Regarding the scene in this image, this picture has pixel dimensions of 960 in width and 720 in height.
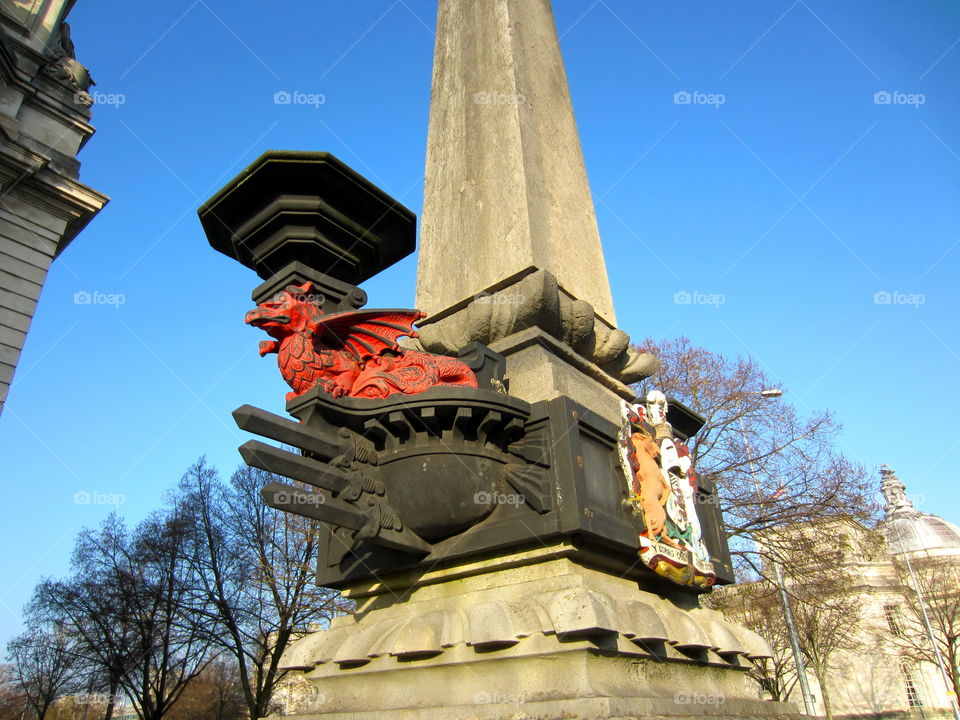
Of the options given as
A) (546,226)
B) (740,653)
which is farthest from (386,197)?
(740,653)

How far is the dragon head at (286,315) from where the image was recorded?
2984 mm

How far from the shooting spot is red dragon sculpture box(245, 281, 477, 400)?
9.73 feet

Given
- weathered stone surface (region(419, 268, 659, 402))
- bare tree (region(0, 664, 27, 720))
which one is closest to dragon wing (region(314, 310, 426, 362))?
weathered stone surface (region(419, 268, 659, 402))

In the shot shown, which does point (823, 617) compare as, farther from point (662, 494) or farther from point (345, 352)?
point (345, 352)

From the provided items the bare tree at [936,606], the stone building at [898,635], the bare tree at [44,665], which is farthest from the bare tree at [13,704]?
the bare tree at [936,606]

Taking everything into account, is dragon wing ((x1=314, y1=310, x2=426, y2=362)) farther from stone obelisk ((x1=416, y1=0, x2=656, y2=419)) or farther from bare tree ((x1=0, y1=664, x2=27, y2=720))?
bare tree ((x1=0, y1=664, x2=27, y2=720))

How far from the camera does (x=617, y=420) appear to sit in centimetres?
383

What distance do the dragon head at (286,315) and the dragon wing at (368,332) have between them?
107 mm

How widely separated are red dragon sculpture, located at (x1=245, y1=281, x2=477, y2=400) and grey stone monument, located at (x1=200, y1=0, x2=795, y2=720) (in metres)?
0.01

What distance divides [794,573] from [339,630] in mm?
13995

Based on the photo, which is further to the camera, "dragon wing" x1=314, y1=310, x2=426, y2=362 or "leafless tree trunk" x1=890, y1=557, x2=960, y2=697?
"leafless tree trunk" x1=890, y1=557, x2=960, y2=697

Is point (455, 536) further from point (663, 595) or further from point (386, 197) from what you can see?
point (386, 197)

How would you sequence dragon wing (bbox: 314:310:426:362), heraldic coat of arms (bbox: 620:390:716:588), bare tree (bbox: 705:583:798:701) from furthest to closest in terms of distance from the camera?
bare tree (bbox: 705:583:798:701)
heraldic coat of arms (bbox: 620:390:716:588)
dragon wing (bbox: 314:310:426:362)

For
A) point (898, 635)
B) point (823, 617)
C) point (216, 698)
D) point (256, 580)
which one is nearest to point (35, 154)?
point (256, 580)
